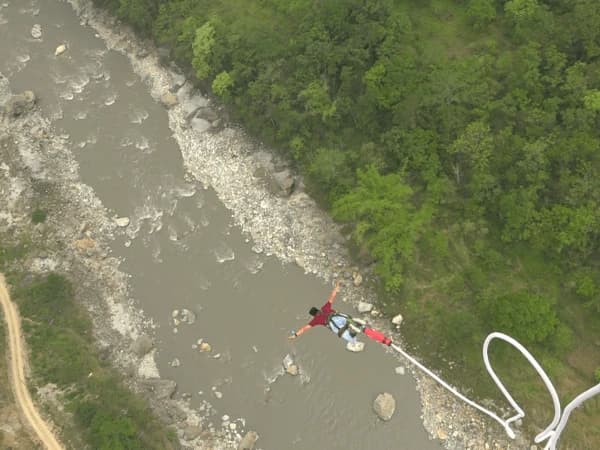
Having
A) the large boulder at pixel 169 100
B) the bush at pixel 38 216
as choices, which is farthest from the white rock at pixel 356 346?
the large boulder at pixel 169 100

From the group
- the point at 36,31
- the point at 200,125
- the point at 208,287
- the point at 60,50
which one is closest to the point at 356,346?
the point at 208,287

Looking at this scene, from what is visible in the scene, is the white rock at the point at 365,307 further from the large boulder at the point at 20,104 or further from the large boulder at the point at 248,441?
the large boulder at the point at 20,104

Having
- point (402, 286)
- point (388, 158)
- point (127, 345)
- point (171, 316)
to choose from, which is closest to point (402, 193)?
point (388, 158)

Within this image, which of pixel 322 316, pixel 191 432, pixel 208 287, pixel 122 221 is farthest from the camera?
pixel 122 221

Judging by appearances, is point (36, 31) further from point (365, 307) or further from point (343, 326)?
point (343, 326)

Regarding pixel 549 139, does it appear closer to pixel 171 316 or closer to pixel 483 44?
pixel 483 44

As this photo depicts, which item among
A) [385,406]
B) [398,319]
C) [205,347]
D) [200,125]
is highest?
[200,125]

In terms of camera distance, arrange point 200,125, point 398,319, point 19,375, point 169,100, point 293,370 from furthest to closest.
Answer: point 169,100
point 200,125
point 398,319
point 293,370
point 19,375
